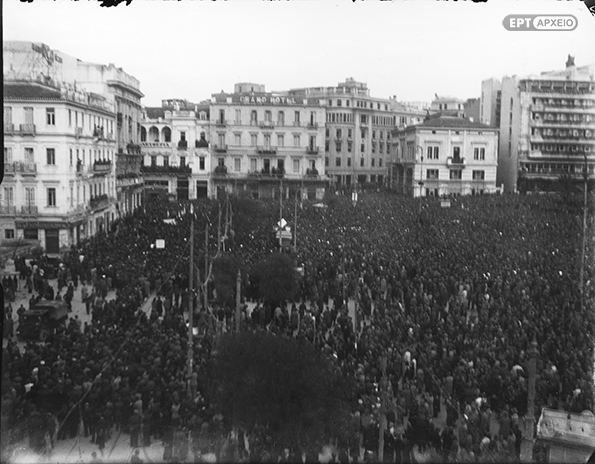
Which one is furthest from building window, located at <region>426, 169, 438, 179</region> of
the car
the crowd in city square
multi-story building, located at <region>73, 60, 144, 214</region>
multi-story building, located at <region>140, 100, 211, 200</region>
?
the car

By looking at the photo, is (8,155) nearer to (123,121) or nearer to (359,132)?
(123,121)

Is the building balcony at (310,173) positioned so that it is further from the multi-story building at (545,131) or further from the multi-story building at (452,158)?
the multi-story building at (452,158)

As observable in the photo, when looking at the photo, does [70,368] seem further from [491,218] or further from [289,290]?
[491,218]

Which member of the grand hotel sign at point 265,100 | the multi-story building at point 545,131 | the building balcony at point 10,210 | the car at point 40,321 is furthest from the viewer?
the multi-story building at point 545,131

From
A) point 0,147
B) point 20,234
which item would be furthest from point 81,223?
point 0,147

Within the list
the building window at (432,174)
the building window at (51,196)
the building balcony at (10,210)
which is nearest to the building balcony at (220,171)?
the building window at (51,196)
